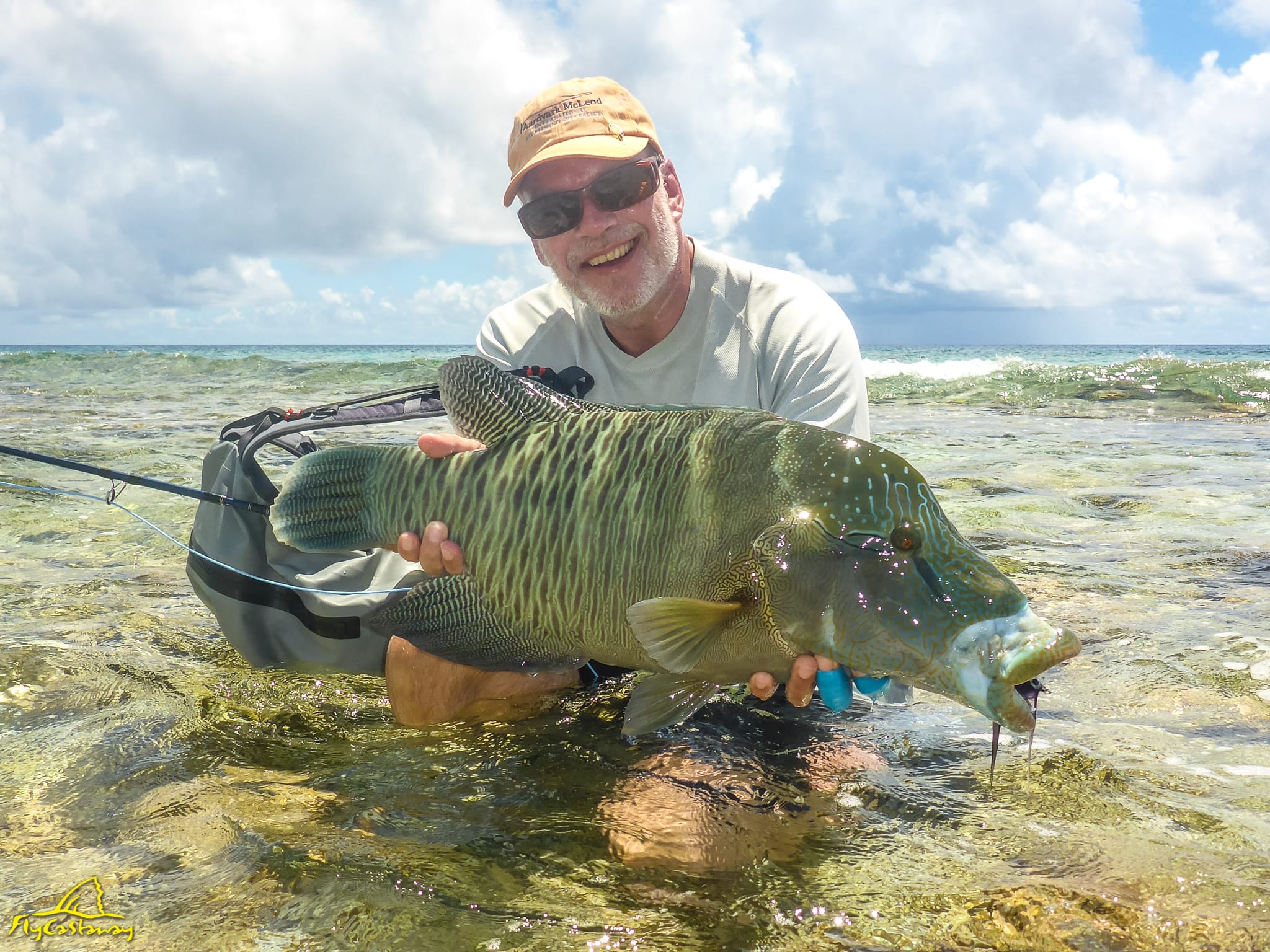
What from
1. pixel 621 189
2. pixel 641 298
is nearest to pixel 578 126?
pixel 621 189

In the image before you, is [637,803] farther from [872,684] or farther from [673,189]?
[673,189]

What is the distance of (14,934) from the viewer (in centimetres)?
204

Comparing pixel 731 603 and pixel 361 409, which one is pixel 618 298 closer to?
pixel 361 409

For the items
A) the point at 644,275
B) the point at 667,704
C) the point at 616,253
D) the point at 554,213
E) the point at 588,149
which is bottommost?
the point at 667,704

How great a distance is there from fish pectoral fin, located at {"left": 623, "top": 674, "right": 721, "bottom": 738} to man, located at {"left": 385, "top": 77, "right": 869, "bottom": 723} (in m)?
1.23

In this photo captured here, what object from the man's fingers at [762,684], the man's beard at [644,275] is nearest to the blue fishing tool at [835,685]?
the man's fingers at [762,684]

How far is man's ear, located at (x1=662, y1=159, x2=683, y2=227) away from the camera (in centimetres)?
473

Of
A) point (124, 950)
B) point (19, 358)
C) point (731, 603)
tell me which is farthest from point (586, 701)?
point (19, 358)

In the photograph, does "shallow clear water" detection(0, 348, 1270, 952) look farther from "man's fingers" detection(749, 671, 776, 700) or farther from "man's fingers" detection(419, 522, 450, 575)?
"man's fingers" detection(419, 522, 450, 575)

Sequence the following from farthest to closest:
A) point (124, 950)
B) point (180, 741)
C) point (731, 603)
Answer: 1. point (180, 741)
2. point (731, 603)
3. point (124, 950)

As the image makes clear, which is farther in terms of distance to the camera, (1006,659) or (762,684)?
(762,684)

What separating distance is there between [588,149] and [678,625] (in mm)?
2684

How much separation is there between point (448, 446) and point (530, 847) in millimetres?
1128

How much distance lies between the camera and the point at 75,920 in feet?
6.91
